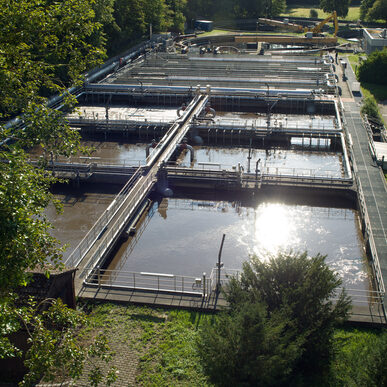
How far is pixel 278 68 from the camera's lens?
6025 centimetres

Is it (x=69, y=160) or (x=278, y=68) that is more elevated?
(x=278, y=68)

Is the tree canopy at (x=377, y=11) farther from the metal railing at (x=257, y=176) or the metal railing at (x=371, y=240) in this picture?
the metal railing at (x=371, y=240)

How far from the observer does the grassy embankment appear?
1550 cm

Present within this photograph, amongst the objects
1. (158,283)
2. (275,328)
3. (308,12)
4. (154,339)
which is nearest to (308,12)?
(308,12)

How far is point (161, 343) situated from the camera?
17078 millimetres

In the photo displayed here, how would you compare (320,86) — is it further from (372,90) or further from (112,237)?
(112,237)

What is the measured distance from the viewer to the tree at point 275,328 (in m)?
13.3

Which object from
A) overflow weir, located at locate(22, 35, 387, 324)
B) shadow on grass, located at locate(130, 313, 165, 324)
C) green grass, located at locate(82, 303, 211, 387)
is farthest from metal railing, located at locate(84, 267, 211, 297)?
shadow on grass, located at locate(130, 313, 165, 324)

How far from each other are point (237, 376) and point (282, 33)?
9301cm

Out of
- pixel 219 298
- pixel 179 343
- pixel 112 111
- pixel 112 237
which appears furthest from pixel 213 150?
pixel 179 343

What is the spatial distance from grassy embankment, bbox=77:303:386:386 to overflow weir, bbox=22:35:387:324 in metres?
0.81

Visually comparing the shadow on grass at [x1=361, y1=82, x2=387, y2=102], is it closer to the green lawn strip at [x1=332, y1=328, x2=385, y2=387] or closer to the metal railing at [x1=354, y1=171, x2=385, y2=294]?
the metal railing at [x1=354, y1=171, x2=385, y2=294]

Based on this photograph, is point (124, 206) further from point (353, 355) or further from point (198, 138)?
point (353, 355)

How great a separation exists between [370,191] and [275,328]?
18059mm
